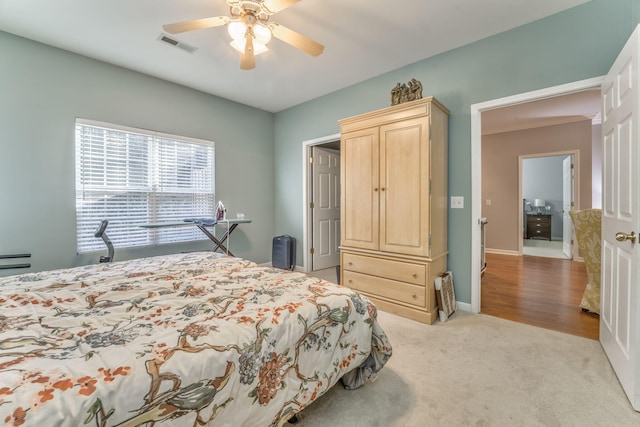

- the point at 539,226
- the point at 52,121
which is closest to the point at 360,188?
the point at 52,121

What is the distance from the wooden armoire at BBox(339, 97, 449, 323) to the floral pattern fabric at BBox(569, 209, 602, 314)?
123 cm

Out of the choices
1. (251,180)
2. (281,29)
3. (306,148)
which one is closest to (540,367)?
(281,29)

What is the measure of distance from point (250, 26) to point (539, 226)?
913 centimetres

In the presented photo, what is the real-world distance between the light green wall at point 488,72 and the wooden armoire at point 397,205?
16cm

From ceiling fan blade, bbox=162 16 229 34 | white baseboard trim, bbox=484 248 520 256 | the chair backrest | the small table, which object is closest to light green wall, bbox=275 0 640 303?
the chair backrest

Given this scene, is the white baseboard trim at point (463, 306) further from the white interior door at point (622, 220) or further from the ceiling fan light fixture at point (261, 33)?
the ceiling fan light fixture at point (261, 33)

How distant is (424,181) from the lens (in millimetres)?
2576

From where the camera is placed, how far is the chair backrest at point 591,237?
2582 millimetres

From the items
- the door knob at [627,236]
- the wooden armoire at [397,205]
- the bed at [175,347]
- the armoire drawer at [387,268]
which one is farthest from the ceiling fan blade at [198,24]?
the door knob at [627,236]

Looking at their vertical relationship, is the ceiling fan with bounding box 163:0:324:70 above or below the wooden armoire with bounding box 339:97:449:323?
above

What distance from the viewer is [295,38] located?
2.07 meters

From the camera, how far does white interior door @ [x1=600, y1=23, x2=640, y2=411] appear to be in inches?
59.4

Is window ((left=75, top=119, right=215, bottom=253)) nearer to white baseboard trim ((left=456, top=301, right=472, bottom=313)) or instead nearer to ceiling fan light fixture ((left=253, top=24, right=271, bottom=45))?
ceiling fan light fixture ((left=253, top=24, right=271, bottom=45))

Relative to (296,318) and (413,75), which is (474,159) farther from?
(296,318)
